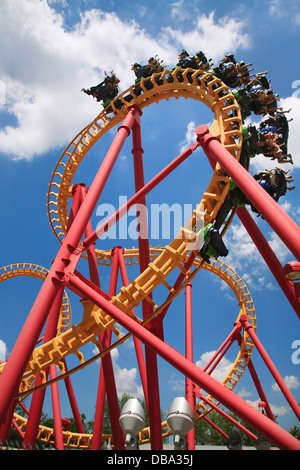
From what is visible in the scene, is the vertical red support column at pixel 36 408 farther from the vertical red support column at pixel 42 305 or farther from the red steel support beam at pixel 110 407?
the vertical red support column at pixel 42 305

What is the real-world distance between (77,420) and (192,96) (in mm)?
9451

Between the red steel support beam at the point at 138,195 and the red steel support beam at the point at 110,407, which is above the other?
the red steel support beam at the point at 138,195

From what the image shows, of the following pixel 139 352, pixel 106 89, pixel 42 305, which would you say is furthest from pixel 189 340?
pixel 106 89

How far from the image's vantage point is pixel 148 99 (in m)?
7.70

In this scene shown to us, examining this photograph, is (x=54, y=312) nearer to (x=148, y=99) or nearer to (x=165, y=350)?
(x=165, y=350)

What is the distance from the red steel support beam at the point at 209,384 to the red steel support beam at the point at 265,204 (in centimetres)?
153

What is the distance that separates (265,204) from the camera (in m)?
4.18

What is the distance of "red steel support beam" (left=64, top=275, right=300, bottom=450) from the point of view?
3344 millimetres

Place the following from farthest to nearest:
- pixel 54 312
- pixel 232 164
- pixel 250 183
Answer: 1. pixel 54 312
2. pixel 232 164
3. pixel 250 183

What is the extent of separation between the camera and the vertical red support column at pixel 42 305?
4.15m

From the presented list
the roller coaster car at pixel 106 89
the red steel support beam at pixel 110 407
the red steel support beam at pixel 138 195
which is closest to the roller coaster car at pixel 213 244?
the red steel support beam at pixel 138 195

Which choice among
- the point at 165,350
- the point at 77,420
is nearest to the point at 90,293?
the point at 165,350

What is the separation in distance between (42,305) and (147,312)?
6.21 feet
